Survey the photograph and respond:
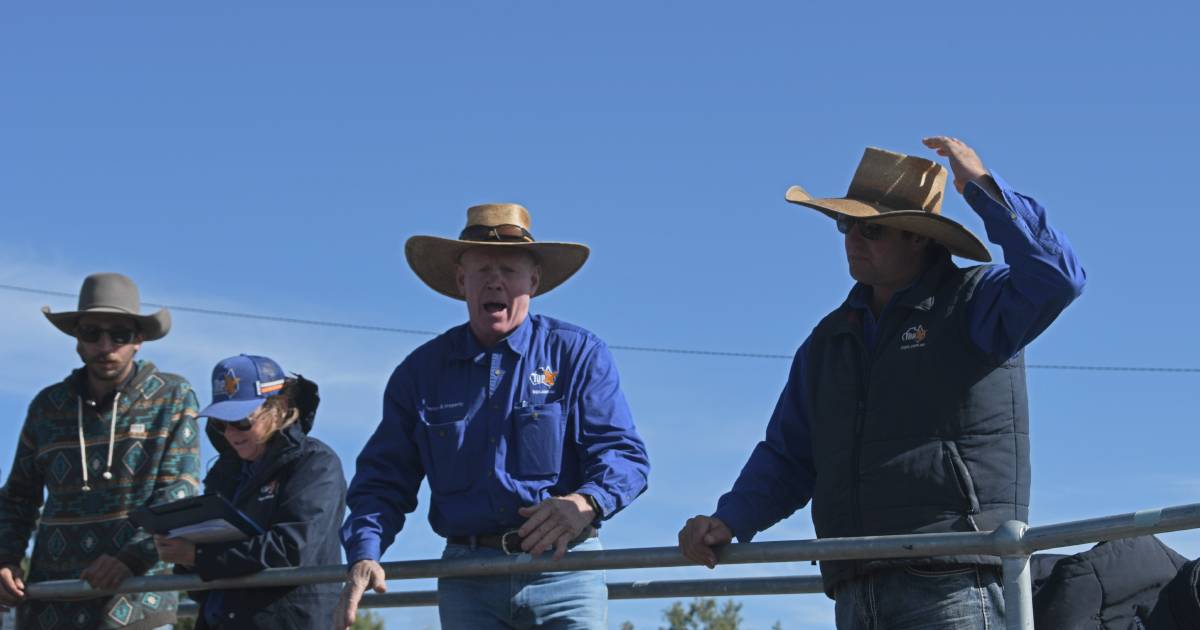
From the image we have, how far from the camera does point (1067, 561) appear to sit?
498 cm

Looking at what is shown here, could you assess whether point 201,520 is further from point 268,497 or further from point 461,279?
point 461,279

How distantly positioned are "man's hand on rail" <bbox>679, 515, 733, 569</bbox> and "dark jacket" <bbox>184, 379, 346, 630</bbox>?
151 cm

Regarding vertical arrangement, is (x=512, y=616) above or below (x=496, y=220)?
below

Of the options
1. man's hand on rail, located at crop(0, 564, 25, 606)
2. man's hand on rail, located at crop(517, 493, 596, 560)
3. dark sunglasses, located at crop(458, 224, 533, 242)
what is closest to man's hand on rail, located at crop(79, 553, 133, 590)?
man's hand on rail, located at crop(0, 564, 25, 606)

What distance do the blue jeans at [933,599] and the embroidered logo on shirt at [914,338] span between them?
0.58m

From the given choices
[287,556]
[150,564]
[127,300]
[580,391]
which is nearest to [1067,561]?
[580,391]

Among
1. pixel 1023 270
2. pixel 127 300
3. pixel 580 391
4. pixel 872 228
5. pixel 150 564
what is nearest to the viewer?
pixel 1023 270

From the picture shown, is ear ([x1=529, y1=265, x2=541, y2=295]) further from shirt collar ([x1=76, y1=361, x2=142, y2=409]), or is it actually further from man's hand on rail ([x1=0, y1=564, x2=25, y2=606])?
man's hand on rail ([x1=0, y1=564, x2=25, y2=606])

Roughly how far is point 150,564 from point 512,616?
1.79 metres

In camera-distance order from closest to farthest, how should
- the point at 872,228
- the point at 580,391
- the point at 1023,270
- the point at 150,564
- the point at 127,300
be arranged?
the point at 1023,270 < the point at 872,228 < the point at 580,391 < the point at 150,564 < the point at 127,300

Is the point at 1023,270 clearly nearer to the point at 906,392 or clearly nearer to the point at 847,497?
the point at 906,392

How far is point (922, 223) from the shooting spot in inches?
183

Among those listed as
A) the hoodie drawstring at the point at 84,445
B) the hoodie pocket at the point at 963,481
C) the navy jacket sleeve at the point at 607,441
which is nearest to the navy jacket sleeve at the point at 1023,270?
the hoodie pocket at the point at 963,481

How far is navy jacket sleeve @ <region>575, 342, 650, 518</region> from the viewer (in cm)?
502
